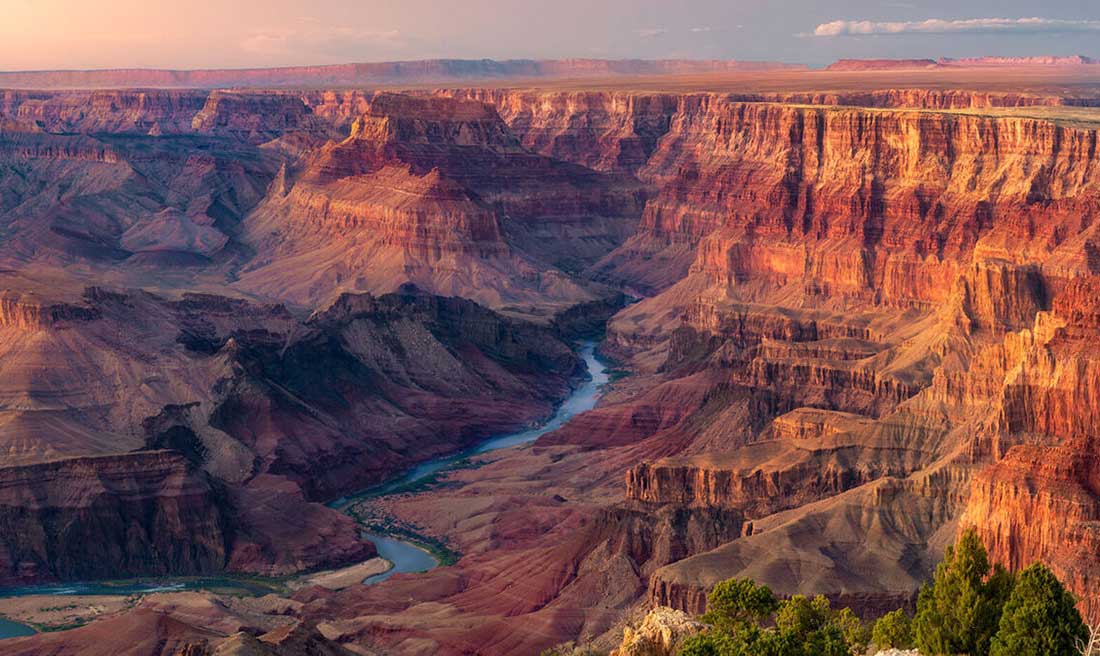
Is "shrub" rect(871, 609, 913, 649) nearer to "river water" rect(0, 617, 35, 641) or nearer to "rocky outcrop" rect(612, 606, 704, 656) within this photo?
"rocky outcrop" rect(612, 606, 704, 656)

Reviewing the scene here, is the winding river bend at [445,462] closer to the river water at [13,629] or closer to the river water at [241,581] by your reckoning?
the river water at [241,581]

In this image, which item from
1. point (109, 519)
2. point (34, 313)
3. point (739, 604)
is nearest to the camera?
point (739, 604)

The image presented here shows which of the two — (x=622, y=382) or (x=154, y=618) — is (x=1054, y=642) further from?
(x=622, y=382)

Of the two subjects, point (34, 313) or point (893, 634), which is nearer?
point (893, 634)

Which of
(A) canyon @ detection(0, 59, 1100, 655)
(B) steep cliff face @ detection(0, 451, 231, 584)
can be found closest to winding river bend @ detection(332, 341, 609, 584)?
(A) canyon @ detection(0, 59, 1100, 655)

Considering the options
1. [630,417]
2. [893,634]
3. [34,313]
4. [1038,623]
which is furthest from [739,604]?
[34,313]

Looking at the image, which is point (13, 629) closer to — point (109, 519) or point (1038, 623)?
A: point (109, 519)

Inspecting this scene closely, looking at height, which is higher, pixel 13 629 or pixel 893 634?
pixel 893 634
